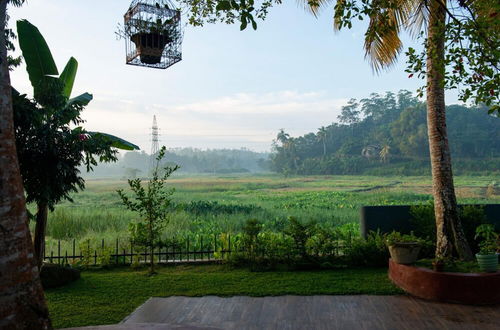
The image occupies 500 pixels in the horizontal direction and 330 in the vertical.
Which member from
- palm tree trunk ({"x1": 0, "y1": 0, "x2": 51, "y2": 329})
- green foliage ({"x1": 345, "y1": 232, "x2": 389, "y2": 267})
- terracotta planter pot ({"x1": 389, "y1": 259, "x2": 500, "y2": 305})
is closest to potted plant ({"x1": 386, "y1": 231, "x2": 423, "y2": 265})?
terracotta planter pot ({"x1": 389, "y1": 259, "x2": 500, "y2": 305})

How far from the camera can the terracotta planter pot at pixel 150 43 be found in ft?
15.6

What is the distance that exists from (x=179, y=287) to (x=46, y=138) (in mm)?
2634

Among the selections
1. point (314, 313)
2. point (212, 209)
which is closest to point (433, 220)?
point (314, 313)

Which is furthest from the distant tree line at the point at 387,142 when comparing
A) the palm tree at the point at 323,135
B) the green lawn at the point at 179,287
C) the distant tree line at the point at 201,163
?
the green lawn at the point at 179,287

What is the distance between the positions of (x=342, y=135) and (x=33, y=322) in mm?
50473

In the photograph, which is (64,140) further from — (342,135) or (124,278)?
(342,135)

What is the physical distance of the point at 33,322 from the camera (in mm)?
2305

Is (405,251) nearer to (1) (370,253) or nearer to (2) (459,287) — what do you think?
(2) (459,287)

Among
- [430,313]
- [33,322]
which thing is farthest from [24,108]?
[430,313]

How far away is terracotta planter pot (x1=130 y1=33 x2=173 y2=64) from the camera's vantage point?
477cm

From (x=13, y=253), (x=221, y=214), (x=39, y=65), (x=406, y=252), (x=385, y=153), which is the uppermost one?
(x=39, y=65)

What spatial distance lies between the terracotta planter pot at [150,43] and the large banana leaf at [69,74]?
7.46 ft

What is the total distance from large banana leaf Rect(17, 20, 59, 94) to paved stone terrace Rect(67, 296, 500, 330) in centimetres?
352

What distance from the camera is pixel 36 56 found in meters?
5.96
